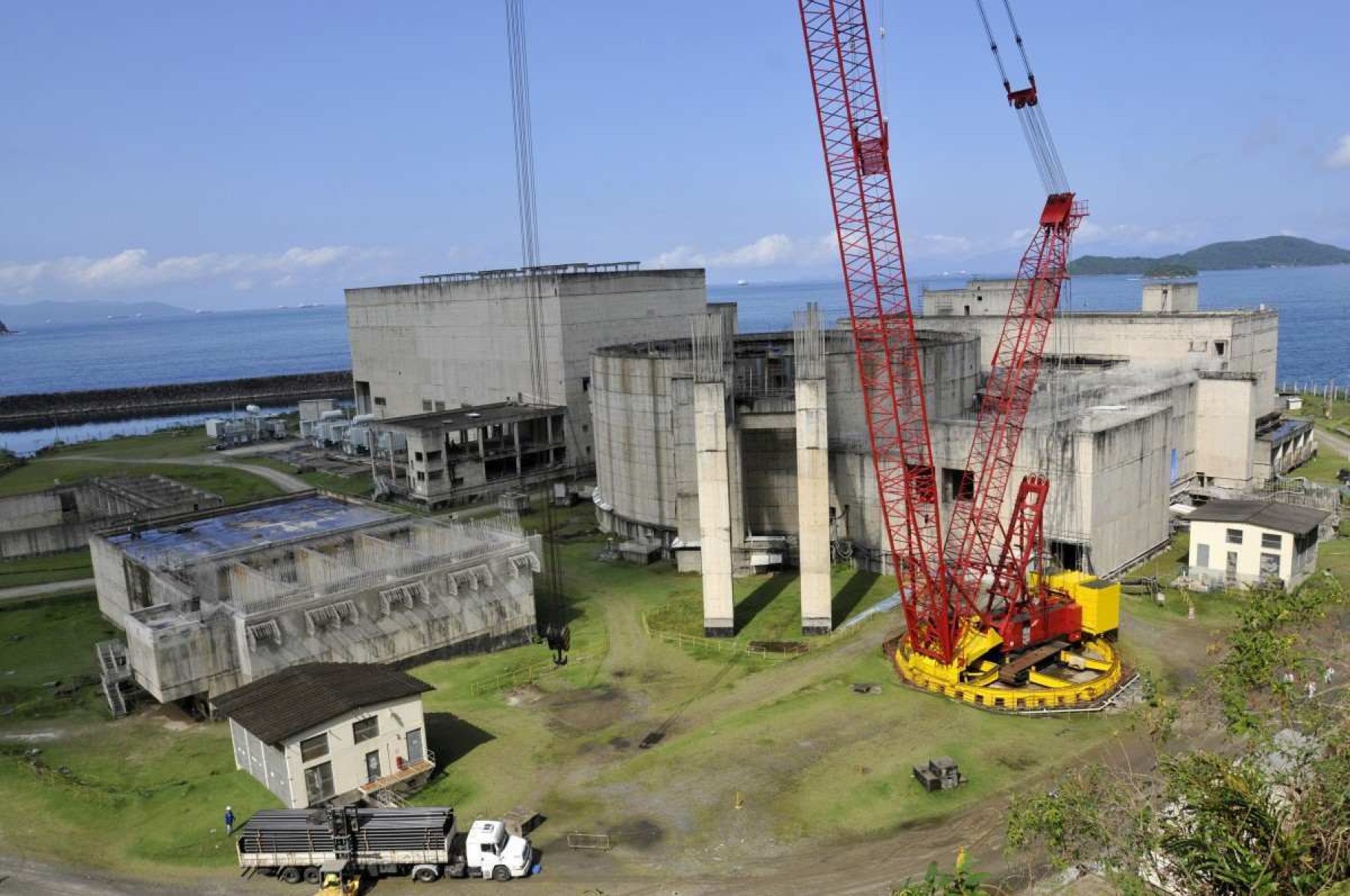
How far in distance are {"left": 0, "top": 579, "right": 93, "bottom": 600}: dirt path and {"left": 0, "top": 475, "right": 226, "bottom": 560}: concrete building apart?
4.75 m

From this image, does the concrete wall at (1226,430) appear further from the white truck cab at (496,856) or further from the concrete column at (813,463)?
the white truck cab at (496,856)

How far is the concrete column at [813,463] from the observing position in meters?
45.0

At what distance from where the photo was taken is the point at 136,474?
9744cm

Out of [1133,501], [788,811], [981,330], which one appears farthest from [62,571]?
[981,330]

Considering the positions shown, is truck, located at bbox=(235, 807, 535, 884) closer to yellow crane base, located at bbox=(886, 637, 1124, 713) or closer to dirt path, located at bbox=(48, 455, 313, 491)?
yellow crane base, located at bbox=(886, 637, 1124, 713)

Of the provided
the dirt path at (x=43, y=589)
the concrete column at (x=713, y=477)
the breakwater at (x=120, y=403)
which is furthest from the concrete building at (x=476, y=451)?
the breakwater at (x=120, y=403)

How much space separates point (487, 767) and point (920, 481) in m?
26.6

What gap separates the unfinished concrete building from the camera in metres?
46.8

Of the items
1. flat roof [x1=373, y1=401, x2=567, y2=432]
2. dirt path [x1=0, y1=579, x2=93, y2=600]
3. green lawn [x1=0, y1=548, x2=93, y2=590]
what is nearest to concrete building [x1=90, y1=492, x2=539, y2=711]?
dirt path [x1=0, y1=579, x2=93, y2=600]

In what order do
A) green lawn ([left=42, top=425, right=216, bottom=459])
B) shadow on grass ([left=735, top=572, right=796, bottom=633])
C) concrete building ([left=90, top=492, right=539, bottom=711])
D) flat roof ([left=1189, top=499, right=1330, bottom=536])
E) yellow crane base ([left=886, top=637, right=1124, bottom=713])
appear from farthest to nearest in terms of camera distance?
1. green lawn ([left=42, top=425, right=216, bottom=459])
2. shadow on grass ([left=735, top=572, right=796, bottom=633])
3. flat roof ([left=1189, top=499, right=1330, bottom=536])
4. concrete building ([left=90, top=492, right=539, bottom=711])
5. yellow crane base ([left=886, top=637, right=1124, bottom=713])

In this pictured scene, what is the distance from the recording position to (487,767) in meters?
34.7

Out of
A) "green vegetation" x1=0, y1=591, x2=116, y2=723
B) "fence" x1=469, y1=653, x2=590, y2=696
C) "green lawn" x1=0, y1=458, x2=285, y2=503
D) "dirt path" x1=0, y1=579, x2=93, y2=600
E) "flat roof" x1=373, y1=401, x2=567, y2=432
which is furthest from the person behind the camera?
"green lawn" x1=0, y1=458, x2=285, y2=503

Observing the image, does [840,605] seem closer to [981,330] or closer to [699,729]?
[699,729]

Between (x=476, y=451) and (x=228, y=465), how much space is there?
123 feet
